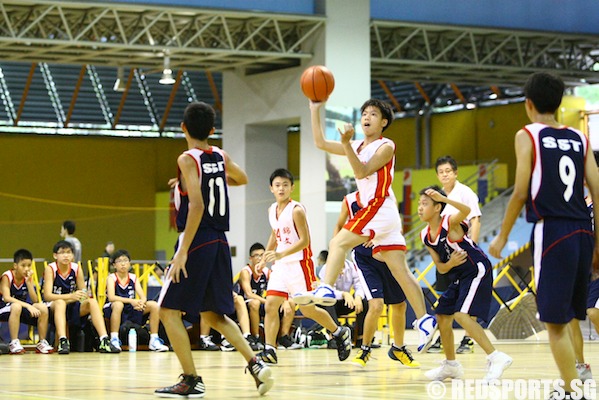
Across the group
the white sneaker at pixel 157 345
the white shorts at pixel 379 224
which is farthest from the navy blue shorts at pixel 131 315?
the white shorts at pixel 379 224

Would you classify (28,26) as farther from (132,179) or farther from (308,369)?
(132,179)

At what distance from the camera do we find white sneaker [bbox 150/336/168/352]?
543 inches

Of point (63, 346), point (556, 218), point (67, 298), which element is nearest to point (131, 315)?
point (67, 298)

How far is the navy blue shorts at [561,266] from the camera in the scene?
5.55m

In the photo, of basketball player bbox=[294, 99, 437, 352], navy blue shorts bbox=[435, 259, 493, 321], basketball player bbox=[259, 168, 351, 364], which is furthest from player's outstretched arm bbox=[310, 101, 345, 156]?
basketball player bbox=[259, 168, 351, 364]

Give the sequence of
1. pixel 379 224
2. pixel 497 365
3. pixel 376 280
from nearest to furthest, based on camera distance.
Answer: pixel 497 365 < pixel 379 224 < pixel 376 280

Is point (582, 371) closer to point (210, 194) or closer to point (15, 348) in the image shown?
point (210, 194)

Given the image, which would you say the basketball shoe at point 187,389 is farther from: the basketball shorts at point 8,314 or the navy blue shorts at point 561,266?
the basketball shorts at point 8,314

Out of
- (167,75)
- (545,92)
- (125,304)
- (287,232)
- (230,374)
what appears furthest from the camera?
(167,75)

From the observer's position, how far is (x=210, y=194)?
6.96 meters

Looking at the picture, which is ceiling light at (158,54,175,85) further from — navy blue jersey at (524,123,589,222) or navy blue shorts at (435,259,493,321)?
navy blue jersey at (524,123,589,222)

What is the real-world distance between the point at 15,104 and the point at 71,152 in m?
2.84

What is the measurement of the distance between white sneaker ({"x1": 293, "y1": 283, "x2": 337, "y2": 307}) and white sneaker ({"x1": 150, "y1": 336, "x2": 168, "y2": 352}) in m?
5.94

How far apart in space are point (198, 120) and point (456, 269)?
2651mm
